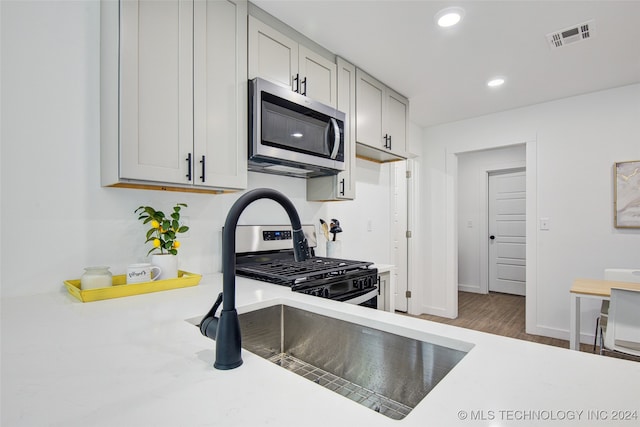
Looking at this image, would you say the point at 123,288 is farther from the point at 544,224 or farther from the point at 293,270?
the point at 544,224

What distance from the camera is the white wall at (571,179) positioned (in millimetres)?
2875

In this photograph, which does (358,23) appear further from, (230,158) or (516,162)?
(516,162)

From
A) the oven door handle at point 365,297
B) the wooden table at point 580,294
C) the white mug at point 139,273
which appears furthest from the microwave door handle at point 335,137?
the wooden table at point 580,294

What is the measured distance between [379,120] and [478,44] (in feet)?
2.82

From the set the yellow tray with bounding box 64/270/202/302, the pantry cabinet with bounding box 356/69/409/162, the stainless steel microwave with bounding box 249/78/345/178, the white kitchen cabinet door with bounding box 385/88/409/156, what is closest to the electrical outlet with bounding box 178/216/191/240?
the yellow tray with bounding box 64/270/202/302

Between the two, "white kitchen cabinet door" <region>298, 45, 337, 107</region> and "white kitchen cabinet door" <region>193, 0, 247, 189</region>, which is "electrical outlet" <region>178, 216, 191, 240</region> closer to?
"white kitchen cabinet door" <region>193, 0, 247, 189</region>

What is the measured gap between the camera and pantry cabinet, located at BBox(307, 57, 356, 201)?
231cm

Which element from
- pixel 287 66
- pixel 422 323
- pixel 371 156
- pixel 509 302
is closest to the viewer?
pixel 422 323

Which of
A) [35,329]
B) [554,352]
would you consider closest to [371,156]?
[554,352]

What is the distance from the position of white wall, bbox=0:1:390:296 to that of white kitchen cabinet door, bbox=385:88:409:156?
1.99 meters

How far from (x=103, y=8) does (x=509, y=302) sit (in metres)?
5.40

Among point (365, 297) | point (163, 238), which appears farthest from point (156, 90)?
point (365, 297)

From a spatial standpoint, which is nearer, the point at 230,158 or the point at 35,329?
the point at 35,329

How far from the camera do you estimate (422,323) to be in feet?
3.21
